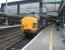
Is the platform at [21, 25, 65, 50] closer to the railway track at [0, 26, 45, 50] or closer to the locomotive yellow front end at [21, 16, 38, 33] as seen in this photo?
the railway track at [0, 26, 45, 50]

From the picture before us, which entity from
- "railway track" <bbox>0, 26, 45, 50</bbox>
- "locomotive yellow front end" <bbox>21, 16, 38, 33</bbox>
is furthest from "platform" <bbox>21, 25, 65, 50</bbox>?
"locomotive yellow front end" <bbox>21, 16, 38, 33</bbox>

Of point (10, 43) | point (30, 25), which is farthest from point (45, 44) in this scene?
point (30, 25)

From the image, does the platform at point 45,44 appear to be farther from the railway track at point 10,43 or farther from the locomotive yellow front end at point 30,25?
the locomotive yellow front end at point 30,25

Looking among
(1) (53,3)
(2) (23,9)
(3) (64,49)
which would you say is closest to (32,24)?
(3) (64,49)

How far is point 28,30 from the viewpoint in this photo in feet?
88.6

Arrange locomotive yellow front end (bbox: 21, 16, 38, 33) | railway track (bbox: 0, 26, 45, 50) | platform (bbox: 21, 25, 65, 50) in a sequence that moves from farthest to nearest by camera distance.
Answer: locomotive yellow front end (bbox: 21, 16, 38, 33) → railway track (bbox: 0, 26, 45, 50) → platform (bbox: 21, 25, 65, 50)

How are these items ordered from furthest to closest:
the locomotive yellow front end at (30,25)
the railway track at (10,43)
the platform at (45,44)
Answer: the locomotive yellow front end at (30,25) → the railway track at (10,43) → the platform at (45,44)

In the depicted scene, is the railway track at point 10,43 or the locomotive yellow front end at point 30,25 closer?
the railway track at point 10,43

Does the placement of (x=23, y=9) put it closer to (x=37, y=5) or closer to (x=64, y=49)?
(x=37, y=5)

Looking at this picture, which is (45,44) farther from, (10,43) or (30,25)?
(30,25)

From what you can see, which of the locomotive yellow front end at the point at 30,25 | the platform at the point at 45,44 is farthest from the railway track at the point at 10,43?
the locomotive yellow front end at the point at 30,25

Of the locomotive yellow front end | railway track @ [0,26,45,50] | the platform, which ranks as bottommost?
railway track @ [0,26,45,50]

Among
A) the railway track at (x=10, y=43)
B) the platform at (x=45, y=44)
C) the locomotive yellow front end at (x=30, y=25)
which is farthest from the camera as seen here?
the locomotive yellow front end at (x=30, y=25)

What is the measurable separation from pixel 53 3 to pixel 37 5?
27998 mm
